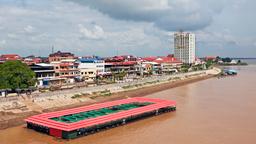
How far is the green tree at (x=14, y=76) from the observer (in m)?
36.8

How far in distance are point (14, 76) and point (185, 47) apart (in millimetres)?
103476

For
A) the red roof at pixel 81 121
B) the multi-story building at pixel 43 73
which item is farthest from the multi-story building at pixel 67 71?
the red roof at pixel 81 121

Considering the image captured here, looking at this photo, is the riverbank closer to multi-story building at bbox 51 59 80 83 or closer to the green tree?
the green tree

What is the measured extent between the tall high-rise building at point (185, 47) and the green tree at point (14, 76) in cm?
10036

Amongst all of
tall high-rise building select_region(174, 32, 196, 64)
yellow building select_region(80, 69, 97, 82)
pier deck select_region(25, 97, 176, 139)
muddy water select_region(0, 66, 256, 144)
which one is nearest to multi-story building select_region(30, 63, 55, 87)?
yellow building select_region(80, 69, 97, 82)

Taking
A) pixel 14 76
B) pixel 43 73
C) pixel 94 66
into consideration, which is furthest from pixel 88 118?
pixel 94 66

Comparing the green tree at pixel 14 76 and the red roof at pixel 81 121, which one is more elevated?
the green tree at pixel 14 76

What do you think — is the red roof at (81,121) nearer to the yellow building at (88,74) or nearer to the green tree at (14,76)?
the green tree at (14,76)

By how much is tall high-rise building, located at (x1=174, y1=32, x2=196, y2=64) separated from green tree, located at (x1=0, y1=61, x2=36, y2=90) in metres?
100

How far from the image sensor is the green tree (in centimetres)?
3678

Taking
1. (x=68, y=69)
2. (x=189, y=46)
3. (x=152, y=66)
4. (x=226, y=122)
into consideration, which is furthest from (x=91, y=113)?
(x=189, y=46)

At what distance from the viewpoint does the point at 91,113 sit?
93.6ft

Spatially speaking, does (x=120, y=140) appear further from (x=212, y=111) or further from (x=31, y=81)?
(x=31, y=81)

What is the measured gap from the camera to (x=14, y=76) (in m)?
37.3
